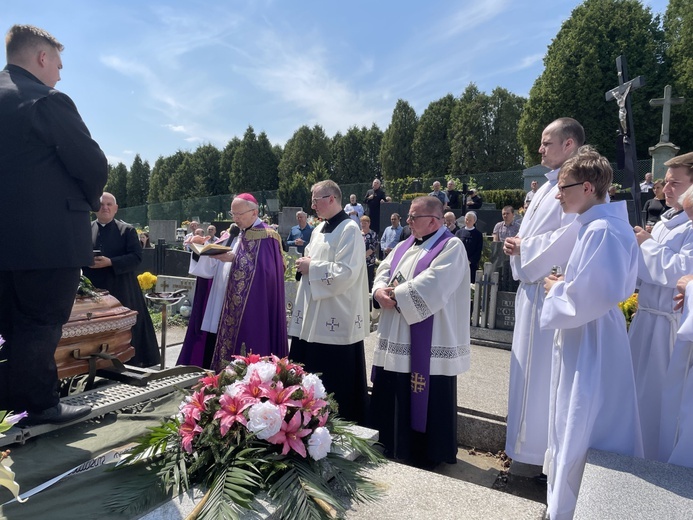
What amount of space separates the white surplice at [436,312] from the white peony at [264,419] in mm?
1796

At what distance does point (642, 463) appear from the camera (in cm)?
229

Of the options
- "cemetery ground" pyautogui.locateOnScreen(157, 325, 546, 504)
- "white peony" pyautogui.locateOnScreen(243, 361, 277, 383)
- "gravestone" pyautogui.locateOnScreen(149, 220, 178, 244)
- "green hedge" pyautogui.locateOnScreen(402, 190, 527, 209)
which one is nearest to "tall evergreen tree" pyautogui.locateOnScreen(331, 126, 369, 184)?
"green hedge" pyautogui.locateOnScreen(402, 190, 527, 209)

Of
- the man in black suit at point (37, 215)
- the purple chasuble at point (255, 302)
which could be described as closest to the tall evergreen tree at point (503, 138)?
the purple chasuble at point (255, 302)

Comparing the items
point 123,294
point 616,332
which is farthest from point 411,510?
point 123,294

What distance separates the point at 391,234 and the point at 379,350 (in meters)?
9.19

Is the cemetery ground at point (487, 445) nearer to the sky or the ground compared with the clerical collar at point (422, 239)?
nearer to the ground

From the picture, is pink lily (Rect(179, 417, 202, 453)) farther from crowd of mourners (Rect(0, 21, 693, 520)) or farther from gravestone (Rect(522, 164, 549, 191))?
gravestone (Rect(522, 164, 549, 191))

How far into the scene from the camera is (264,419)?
76.5 inches

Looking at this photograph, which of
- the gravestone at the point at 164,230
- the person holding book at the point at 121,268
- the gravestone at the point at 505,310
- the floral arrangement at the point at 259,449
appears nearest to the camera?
the floral arrangement at the point at 259,449

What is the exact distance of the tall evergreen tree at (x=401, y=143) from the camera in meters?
48.8

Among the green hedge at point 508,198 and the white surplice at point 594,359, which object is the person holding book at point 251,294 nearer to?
the white surplice at point 594,359

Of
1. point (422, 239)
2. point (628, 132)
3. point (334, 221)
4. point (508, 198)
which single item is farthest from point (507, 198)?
point (422, 239)

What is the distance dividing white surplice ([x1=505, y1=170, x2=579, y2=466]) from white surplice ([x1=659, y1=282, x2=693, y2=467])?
2.25ft

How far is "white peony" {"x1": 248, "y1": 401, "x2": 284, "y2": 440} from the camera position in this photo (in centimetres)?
193
